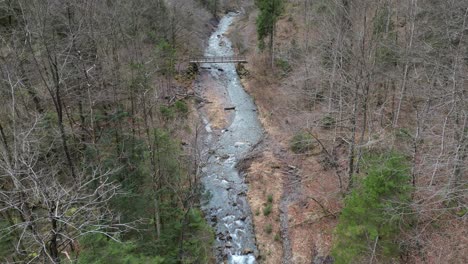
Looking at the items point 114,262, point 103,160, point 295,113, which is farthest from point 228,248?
point 295,113

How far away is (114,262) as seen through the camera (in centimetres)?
874

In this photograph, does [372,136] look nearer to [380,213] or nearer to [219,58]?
[380,213]

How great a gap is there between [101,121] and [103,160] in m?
3.32

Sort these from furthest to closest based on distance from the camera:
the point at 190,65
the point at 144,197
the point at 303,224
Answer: the point at 190,65, the point at 303,224, the point at 144,197

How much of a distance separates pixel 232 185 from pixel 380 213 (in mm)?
10825

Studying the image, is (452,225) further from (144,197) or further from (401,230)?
(144,197)

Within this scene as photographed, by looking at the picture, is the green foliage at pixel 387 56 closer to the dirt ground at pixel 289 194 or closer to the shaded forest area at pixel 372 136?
the shaded forest area at pixel 372 136

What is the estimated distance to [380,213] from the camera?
10047 mm

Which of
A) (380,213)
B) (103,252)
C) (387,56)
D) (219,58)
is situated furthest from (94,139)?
(219,58)

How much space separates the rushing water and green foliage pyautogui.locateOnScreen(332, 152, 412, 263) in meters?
6.03

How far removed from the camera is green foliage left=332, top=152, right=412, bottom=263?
391 inches

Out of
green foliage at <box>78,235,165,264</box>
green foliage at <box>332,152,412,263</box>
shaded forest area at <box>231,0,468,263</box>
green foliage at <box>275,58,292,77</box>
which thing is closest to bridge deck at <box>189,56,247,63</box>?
shaded forest area at <box>231,0,468,263</box>

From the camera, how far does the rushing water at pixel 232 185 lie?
16188mm

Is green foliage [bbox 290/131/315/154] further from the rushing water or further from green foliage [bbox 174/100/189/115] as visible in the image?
green foliage [bbox 174/100/189/115]
